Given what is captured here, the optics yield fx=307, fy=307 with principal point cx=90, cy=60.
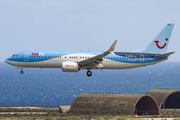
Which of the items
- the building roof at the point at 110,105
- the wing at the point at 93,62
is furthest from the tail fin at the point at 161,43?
the building roof at the point at 110,105

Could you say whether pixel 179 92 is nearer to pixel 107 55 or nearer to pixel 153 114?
pixel 153 114

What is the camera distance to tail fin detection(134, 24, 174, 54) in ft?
220

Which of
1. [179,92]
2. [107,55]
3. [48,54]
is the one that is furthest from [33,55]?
[179,92]

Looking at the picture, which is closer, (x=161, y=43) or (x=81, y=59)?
(x=81, y=59)

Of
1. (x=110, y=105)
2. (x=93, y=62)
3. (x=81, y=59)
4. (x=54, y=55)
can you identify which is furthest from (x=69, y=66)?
(x=110, y=105)

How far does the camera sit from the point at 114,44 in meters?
56.4

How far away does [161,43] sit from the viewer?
68.1 metres

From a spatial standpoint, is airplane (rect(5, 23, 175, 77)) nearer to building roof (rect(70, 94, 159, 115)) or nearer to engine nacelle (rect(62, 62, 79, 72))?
engine nacelle (rect(62, 62, 79, 72))

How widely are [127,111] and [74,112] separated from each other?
50.1ft

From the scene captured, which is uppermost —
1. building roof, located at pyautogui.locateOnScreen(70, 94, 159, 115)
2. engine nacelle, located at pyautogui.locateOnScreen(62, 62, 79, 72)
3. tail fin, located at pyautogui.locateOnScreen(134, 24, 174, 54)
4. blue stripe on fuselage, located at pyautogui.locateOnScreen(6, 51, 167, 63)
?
tail fin, located at pyautogui.locateOnScreen(134, 24, 174, 54)

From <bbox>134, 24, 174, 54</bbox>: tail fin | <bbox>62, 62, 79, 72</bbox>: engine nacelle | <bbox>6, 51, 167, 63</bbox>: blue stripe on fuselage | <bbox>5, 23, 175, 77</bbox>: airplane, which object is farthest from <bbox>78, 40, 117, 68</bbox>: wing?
<bbox>134, 24, 174, 54</bbox>: tail fin

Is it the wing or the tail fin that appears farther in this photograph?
the tail fin

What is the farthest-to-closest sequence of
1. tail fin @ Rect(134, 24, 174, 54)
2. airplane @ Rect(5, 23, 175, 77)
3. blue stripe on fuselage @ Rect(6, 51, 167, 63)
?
tail fin @ Rect(134, 24, 174, 54)
blue stripe on fuselage @ Rect(6, 51, 167, 63)
airplane @ Rect(5, 23, 175, 77)

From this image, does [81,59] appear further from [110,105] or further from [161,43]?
[110,105]
